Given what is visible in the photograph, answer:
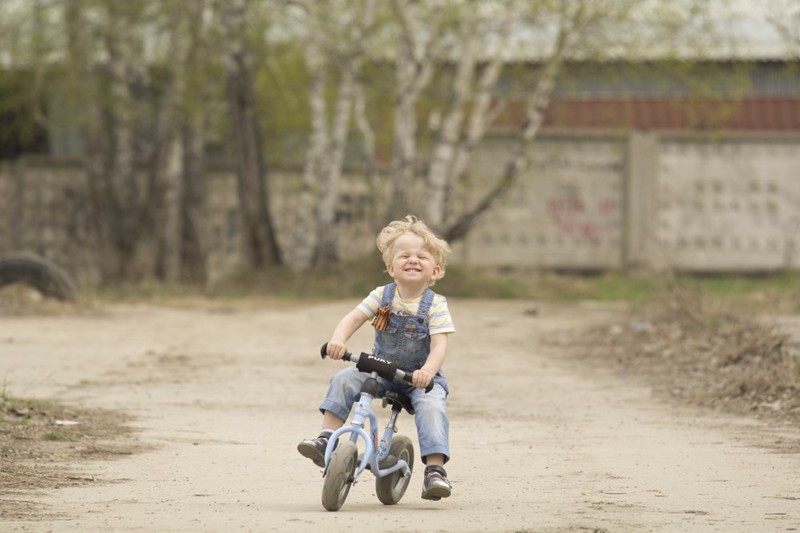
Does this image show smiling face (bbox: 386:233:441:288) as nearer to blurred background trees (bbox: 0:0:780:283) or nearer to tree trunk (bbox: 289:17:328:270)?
blurred background trees (bbox: 0:0:780:283)

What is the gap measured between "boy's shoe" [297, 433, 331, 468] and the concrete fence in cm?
1802

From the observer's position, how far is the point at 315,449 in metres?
6.59

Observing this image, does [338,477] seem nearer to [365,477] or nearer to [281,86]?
[365,477]

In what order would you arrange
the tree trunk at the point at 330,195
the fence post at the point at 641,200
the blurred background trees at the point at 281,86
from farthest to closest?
the fence post at the point at 641,200
the tree trunk at the point at 330,195
the blurred background trees at the point at 281,86

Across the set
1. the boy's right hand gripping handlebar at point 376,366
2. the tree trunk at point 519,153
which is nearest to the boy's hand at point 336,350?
the boy's right hand gripping handlebar at point 376,366

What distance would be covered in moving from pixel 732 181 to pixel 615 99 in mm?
8263

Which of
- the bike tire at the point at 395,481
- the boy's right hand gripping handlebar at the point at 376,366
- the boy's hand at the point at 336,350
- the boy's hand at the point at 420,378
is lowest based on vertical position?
the bike tire at the point at 395,481

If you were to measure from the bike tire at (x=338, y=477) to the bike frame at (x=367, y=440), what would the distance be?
0.05 meters

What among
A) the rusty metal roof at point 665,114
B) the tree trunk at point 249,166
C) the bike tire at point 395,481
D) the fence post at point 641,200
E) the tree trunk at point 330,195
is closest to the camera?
the bike tire at point 395,481

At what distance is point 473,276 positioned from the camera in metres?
21.3

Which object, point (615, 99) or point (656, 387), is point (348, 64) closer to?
point (656, 387)

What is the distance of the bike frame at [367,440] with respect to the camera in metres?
6.53

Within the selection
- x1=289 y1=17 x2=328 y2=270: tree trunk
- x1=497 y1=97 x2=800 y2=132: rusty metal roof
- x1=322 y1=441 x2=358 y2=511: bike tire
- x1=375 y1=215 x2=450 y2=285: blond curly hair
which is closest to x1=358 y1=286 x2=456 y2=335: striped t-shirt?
x1=375 y1=215 x2=450 y2=285: blond curly hair

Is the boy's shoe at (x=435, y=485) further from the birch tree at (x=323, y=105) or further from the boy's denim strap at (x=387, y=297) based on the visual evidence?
the birch tree at (x=323, y=105)
